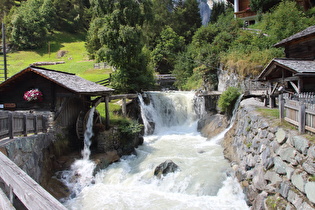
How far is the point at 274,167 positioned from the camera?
747 centimetres

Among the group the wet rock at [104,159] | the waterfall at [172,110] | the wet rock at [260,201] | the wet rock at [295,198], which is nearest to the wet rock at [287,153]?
the wet rock at [295,198]

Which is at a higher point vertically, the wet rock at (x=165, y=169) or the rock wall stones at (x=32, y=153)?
the rock wall stones at (x=32, y=153)

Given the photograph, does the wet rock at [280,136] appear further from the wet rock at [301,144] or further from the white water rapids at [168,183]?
the white water rapids at [168,183]

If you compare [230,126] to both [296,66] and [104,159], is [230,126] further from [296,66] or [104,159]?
[104,159]

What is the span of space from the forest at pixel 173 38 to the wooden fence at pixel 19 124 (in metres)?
11.0

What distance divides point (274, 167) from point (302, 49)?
455 inches

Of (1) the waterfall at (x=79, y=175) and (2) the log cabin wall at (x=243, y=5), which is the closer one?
(1) the waterfall at (x=79, y=175)

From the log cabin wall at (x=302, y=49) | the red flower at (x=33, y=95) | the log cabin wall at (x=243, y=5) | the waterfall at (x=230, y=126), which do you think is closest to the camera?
the red flower at (x=33, y=95)

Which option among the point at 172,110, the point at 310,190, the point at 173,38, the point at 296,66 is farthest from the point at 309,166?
the point at 173,38

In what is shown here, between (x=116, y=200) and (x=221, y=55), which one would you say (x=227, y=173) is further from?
(x=221, y=55)

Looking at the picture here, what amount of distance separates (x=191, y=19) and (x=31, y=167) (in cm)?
4484

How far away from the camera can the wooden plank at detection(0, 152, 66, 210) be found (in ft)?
6.32

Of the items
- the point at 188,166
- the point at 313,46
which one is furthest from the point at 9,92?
the point at 313,46

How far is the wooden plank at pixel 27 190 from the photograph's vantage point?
1928mm
